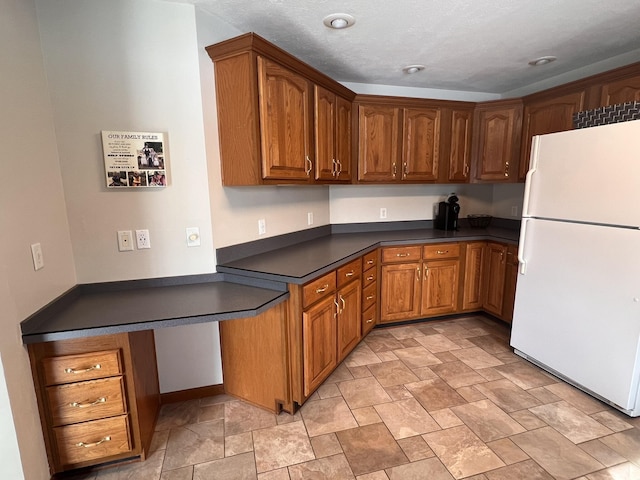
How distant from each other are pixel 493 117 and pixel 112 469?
412 centimetres

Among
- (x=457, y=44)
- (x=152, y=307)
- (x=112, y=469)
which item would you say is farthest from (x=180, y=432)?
(x=457, y=44)

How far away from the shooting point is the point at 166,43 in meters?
1.75

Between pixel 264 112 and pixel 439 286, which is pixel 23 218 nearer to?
pixel 264 112

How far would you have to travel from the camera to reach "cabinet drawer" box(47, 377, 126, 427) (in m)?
1.42

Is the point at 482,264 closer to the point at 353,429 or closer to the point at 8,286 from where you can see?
the point at 353,429

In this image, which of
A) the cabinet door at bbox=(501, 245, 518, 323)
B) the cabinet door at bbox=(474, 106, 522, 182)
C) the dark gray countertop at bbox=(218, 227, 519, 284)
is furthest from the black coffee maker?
the cabinet door at bbox=(501, 245, 518, 323)

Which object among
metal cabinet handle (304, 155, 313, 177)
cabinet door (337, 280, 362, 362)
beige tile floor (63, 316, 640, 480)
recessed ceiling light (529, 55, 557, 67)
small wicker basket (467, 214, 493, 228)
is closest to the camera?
beige tile floor (63, 316, 640, 480)

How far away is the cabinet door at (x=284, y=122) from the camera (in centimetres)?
187

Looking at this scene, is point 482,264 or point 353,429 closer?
point 353,429

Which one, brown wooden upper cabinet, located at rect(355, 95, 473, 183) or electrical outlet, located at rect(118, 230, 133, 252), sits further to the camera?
brown wooden upper cabinet, located at rect(355, 95, 473, 183)

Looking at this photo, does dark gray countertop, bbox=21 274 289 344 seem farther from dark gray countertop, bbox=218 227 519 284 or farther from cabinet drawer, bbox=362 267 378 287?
cabinet drawer, bbox=362 267 378 287

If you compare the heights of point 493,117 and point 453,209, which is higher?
point 493,117

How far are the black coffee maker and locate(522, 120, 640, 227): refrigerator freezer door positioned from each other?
102cm

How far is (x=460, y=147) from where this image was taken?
10.8 ft
